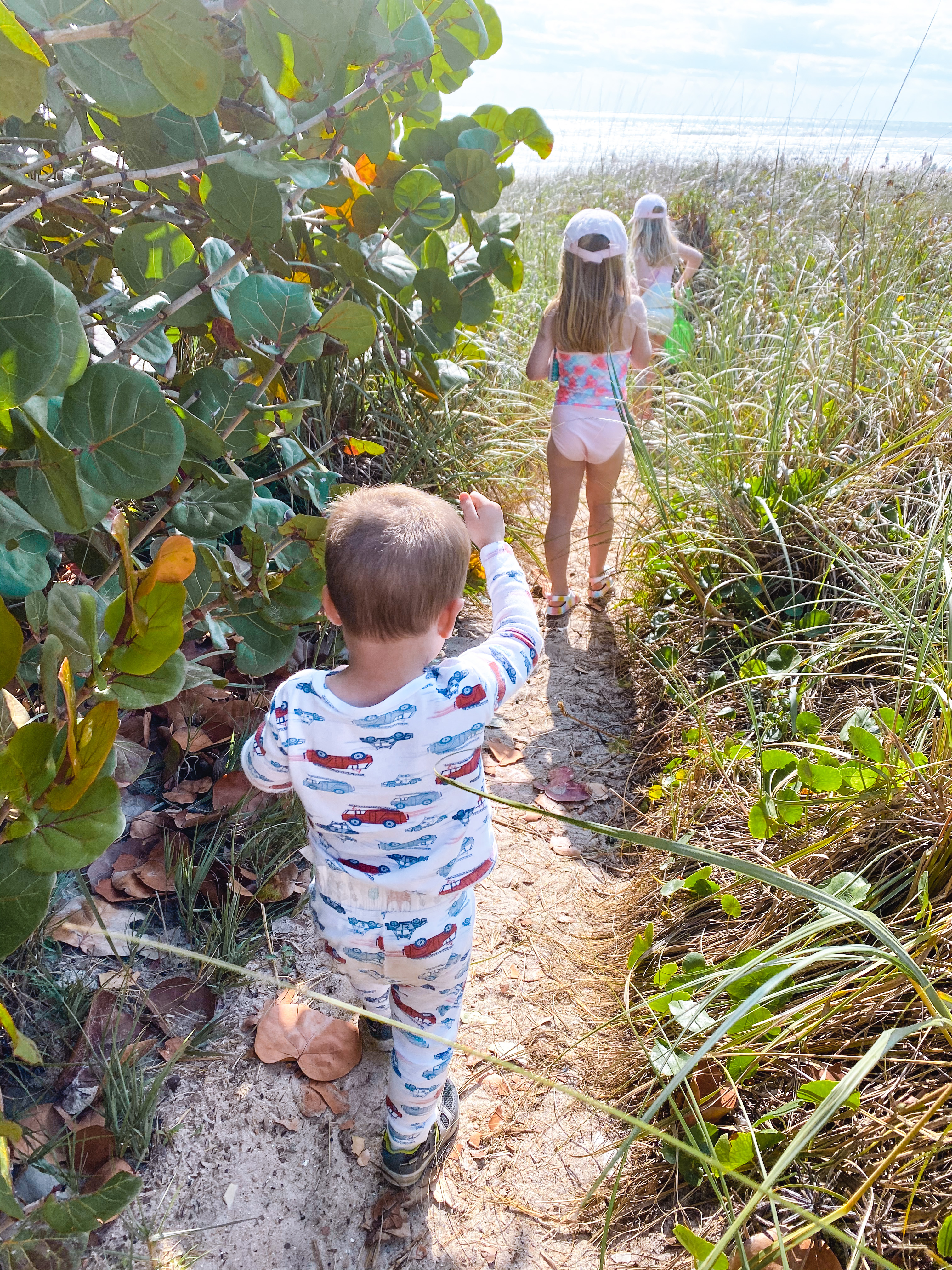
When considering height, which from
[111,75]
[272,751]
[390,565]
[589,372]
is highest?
[111,75]

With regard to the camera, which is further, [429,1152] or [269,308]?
[429,1152]

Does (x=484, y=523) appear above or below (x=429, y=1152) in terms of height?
above

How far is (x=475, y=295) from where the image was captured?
2.38m

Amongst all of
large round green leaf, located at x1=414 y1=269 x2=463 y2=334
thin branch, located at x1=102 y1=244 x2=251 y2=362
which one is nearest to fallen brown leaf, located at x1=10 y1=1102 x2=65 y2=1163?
thin branch, located at x1=102 y1=244 x2=251 y2=362

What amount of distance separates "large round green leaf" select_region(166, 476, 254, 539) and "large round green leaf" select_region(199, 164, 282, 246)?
35cm

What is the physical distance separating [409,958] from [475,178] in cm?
178

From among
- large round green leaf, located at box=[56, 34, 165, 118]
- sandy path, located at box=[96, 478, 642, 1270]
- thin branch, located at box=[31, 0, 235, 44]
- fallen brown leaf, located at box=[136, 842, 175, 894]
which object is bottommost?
sandy path, located at box=[96, 478, 642, 1270]

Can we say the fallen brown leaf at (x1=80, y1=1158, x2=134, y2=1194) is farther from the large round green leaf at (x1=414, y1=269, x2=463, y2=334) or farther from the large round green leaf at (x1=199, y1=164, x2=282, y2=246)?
the large round green leaf at (x1=414, y1=269, x2=463, y2=334)

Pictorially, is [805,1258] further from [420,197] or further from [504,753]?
[420,197]

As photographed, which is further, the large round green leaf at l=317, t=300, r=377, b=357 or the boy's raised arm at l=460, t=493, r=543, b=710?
the boy's raised arm at l=460, t=493, r=543, b=710

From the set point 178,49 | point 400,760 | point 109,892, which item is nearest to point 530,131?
point 178,49

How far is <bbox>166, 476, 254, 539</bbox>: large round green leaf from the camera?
126 cm

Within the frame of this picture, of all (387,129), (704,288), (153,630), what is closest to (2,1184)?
(153,630)

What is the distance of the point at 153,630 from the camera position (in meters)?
0.72
